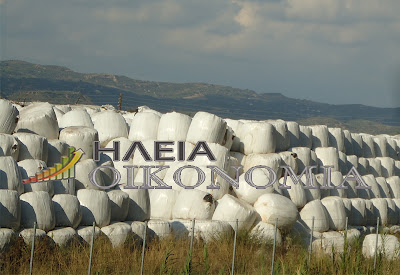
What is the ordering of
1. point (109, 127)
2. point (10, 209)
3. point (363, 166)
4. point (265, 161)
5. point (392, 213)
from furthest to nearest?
point (363, 166), point (392, 213), point (109, 127), point (265, 161), point (10, 209)

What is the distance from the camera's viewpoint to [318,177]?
15.2 m

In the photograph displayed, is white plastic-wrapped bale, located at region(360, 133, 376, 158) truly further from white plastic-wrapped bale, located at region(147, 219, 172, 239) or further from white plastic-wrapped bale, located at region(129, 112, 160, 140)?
white plastic-wrapped bale, located at region(147, 219, 172, 239)

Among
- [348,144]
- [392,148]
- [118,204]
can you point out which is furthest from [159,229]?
[392,148]

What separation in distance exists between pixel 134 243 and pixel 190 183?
241cm

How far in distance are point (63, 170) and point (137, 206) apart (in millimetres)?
1390

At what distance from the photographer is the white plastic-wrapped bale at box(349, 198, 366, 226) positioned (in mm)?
15391

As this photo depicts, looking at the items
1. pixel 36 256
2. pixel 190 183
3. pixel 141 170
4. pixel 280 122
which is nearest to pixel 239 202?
pixel 190 183

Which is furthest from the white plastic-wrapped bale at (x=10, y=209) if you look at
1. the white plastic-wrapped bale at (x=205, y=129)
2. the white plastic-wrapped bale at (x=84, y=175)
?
the white plastic-wrapped bale at (x=205, y=129)

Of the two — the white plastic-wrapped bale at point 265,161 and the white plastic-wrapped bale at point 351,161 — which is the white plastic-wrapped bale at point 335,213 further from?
the white plastic-wrapped bale at point 351,161

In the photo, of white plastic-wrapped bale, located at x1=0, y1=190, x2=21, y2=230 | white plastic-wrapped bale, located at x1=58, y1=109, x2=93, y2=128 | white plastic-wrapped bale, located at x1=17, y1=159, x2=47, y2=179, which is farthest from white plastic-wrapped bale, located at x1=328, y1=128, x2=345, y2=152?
white plastic-wrapped bale, located at x1=0, y1=190, x2=21, y2=230

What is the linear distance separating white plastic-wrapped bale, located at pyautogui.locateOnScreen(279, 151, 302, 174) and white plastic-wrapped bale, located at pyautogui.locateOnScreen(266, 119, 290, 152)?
26 centimetres

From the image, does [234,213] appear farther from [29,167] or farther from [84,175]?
[29,167]

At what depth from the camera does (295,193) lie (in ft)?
45.0

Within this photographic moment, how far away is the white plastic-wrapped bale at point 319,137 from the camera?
16.2m
